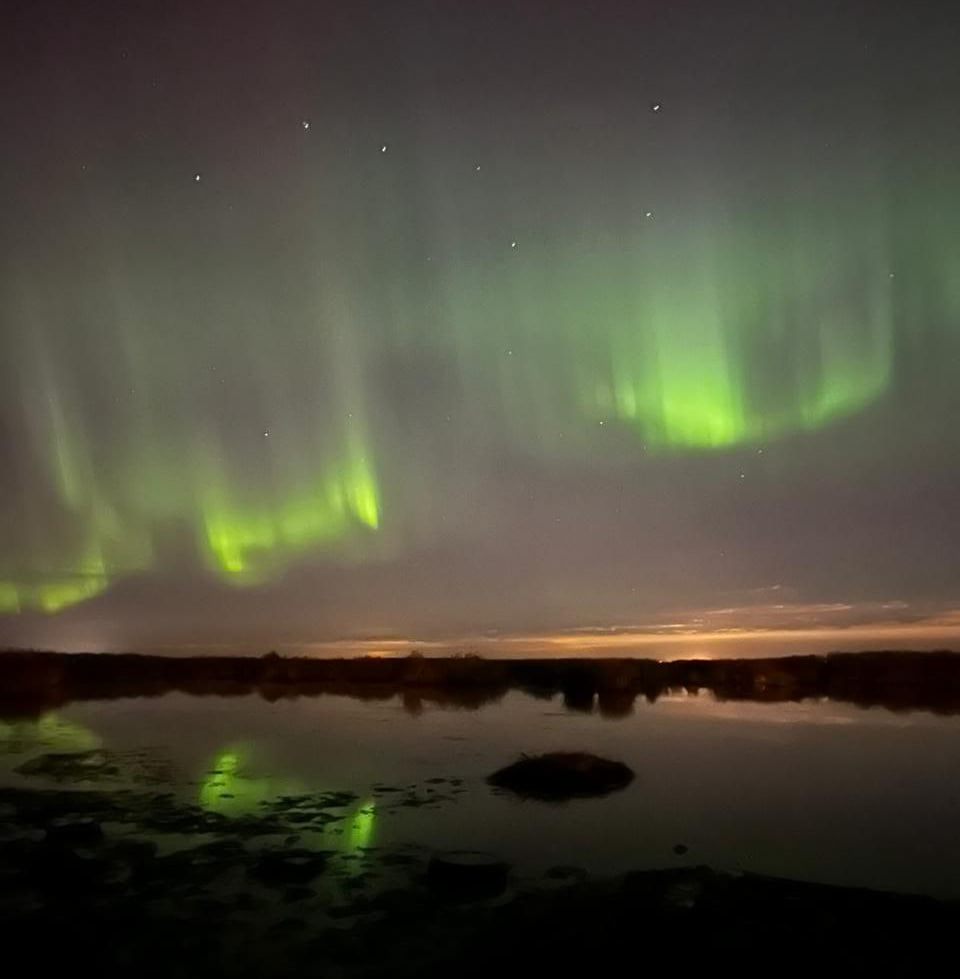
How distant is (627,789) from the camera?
30953mm

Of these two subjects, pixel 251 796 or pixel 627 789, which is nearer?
pixel 251 796

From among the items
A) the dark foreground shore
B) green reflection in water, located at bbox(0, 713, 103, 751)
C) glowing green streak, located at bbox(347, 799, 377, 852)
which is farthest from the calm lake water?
the dark foreground shore

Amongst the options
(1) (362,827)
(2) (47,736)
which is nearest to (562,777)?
(1) (362,827)

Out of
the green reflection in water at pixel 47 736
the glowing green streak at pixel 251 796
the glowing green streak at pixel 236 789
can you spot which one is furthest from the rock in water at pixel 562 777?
the green reflection in water at pixel 47 736

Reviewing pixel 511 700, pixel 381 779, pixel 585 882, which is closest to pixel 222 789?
pixel 381 779

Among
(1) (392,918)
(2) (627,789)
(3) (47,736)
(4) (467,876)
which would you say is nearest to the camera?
(1) (392,918)

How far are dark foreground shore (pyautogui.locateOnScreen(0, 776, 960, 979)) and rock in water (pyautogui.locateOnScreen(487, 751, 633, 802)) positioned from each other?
988 cm

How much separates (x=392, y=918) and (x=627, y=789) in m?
17.6

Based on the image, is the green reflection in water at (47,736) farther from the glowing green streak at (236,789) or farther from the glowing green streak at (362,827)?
the glowing green streak at (362,827)

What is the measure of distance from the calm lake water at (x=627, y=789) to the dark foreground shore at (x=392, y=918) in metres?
2.15

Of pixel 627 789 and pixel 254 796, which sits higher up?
pixel 254 796

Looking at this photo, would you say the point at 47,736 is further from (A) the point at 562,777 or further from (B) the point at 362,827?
(B) the point at 362,827

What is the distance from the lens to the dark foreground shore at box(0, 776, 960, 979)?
13.3m

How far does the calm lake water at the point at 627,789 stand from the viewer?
21.4 m
